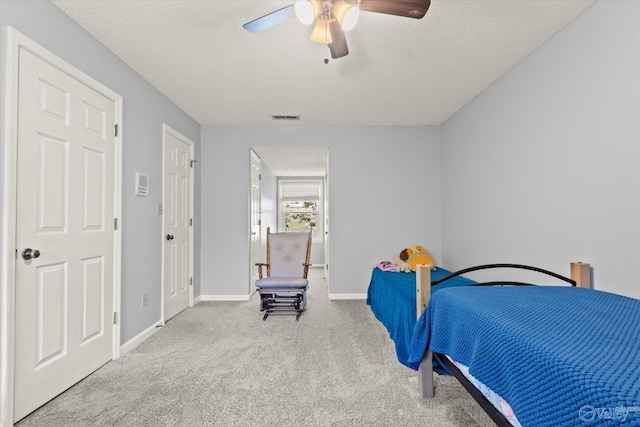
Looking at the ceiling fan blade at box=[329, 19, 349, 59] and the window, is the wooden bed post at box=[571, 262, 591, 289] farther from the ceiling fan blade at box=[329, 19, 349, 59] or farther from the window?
the window

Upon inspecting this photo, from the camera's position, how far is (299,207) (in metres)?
8.46

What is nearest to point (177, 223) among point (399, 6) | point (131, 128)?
point (131, 128)

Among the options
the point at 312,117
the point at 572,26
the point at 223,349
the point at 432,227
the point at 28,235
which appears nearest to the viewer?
the point at 28,235

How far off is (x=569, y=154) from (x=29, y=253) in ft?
12.0

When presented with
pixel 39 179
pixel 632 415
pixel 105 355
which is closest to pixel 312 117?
pixel 39 179

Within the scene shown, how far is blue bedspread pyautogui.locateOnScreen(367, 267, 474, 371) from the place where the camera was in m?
Result: 2.46

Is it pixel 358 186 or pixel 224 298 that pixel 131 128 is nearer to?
pixel 224 298

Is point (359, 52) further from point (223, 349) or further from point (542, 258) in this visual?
point (223, 349)

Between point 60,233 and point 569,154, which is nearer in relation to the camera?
point 60,233

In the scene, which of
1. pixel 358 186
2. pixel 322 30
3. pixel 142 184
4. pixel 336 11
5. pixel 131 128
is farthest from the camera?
pixel 358 186

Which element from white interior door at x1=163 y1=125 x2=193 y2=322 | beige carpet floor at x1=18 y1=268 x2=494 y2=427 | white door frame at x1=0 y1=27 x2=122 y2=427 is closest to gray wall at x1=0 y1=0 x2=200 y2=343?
white door frame at x1=0 y1=27 x2=122 y2=427

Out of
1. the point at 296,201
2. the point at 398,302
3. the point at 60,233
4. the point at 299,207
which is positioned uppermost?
the point at 296,201

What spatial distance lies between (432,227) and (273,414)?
3601mm

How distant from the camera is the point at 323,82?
10.6 feet
